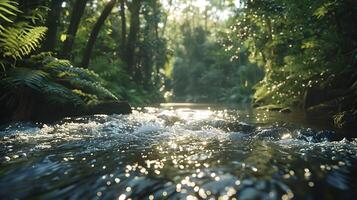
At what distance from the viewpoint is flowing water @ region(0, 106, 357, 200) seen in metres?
3.53

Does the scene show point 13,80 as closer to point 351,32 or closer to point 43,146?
point 43,146

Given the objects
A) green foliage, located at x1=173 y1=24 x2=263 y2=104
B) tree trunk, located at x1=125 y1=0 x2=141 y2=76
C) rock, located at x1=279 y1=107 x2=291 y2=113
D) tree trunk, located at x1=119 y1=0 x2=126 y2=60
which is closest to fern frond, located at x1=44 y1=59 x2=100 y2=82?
rock, located at x1=279 y1=107 x2=291 y2=113

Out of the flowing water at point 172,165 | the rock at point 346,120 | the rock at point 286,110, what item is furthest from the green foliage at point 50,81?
the rock at point 286,110

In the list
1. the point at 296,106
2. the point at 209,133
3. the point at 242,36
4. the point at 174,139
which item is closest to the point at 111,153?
the point at 174,139

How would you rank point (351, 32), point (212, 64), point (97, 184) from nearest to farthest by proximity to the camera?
point (97, 184) < point (351, 32) < point (212, 64)

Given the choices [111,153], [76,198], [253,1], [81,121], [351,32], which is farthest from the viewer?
[253,1]

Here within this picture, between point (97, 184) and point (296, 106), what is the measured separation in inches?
428

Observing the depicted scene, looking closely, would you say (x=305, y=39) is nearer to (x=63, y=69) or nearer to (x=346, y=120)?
(x=346, y=120)

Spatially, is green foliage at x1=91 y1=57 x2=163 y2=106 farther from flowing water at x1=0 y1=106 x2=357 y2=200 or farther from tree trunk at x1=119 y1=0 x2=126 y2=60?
flowing water at x1=0 y1=106 x2=357 y2=200

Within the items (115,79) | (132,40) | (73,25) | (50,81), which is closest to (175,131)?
(50,81)

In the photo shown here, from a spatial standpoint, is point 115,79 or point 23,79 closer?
point 23,79

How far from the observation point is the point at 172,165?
4.44 meters

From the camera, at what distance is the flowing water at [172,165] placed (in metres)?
3.53

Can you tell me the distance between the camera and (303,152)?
5195mm
